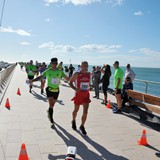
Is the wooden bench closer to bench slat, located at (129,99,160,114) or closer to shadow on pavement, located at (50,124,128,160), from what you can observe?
bench slat, located at (129,99,160,114)

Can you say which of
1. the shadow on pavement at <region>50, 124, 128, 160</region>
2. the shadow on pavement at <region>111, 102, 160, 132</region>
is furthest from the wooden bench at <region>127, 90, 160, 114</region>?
the shadow on pavement at <region>50, 124, 128, 160</region>

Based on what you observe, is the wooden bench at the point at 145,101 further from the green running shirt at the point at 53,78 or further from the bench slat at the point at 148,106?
the green running shirt at the point at 53,78

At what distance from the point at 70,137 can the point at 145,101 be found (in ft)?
10.8

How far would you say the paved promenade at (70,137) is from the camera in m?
4.84

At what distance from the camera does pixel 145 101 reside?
26.0ft

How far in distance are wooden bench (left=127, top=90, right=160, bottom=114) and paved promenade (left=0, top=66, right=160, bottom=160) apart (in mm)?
593

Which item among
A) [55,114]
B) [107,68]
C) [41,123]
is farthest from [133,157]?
[107,68]

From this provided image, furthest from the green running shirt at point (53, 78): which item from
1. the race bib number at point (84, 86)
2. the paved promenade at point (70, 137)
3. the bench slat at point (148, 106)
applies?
the bench slat at point (148, 106)

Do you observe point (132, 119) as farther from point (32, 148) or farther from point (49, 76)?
point (32, 148)

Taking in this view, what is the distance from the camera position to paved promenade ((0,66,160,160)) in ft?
15.9

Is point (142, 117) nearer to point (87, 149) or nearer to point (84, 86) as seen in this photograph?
point (84, 86)

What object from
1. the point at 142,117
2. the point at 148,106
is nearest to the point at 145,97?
the point at 148,106

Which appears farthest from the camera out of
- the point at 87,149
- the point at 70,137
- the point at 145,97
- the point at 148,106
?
the point at 145,97

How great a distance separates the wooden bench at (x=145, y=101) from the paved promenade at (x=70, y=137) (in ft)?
1.94
